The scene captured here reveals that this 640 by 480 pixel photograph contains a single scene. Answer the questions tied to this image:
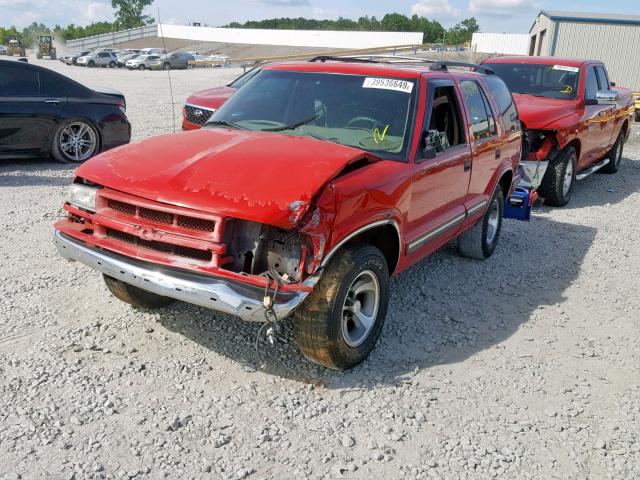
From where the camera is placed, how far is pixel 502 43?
180 feet

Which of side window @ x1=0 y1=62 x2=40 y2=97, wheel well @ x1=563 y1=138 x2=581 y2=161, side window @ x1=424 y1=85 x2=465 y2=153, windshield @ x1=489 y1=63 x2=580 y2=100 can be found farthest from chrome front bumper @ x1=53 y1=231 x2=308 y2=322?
windshield @ x1=489 y1=63 x2=580 y2=100

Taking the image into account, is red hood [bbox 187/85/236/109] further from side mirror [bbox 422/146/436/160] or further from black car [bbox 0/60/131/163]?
side mirror [bbox 422/146/436/160]

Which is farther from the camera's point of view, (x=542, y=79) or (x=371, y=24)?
(x=371, y=24)

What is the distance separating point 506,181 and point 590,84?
164 inches

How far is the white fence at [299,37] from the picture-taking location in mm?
72688

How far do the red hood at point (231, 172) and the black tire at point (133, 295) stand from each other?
3.04ft

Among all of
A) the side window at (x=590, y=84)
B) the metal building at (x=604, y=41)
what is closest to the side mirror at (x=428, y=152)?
the side window at (x=590, y=84)

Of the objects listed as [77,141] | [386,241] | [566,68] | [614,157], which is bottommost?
[614,157]

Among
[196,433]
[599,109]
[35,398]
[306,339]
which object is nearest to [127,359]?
[35,398]

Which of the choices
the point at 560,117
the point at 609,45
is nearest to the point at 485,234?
the point at 560,117

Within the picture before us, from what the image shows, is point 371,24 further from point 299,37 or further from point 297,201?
point 297,201

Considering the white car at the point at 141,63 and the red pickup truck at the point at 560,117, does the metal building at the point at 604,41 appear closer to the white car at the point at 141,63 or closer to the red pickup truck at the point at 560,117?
the red pickup truck at the point at 560,117

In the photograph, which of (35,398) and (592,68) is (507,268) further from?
(592,68)

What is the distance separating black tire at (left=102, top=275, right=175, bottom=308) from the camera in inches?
176
